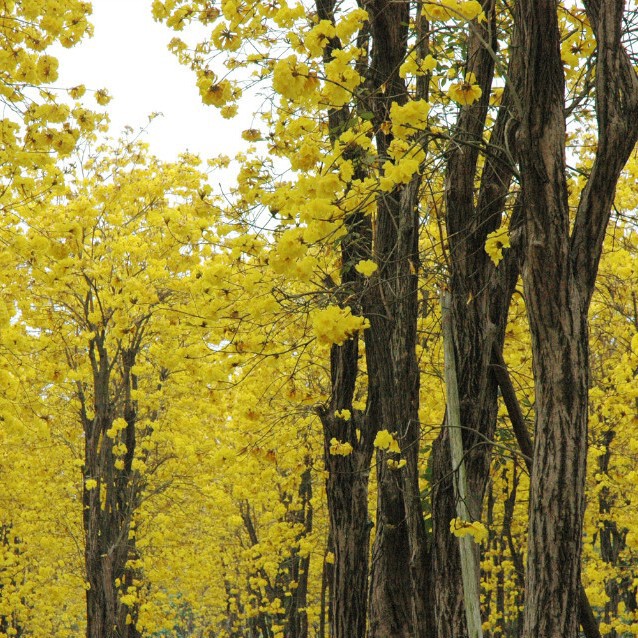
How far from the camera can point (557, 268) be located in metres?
3.54

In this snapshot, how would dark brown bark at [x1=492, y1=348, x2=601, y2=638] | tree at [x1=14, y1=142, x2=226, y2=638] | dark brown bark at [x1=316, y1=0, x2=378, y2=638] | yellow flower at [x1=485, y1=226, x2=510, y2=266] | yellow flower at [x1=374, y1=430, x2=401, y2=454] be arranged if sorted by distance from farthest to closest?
tree at [x1=14, y1=142, x2=226, y2=638] → dark brown bark at [x1=316, y1=0, x2=378, y2=638] → yellow flower at [x1=374, y1=430, x2=401, y2=454] → dark brown bark at [x1=492, y1=348, x2=601, y2=638] → yellow flower at [x1=485, y1=226, x2=510, y2=266]

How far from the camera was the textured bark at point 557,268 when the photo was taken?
3.43 metres

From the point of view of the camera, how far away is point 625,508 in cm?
1263

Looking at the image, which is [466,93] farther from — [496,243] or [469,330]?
[469,330]

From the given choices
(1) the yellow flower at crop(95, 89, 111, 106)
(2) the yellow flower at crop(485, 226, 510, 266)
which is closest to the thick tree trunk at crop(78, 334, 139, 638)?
(1) the yellow flower at crop(95, 89, 111, 106)

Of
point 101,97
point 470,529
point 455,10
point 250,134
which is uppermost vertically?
point 101,97

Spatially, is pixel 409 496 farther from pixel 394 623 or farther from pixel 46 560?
pixel 46 560

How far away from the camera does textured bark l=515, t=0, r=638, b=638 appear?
3434mm

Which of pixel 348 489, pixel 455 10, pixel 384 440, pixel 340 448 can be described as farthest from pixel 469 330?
pixel 348 489

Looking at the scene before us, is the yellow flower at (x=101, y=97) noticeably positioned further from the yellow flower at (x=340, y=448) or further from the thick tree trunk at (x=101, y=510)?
the thick tree trunk at (x=101, y=510)

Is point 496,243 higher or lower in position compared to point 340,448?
higher

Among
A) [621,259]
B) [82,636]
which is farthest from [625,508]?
[82,636]

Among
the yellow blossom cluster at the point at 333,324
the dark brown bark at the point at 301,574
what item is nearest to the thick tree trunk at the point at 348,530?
the yellow blossom cluster at the point at 333,324

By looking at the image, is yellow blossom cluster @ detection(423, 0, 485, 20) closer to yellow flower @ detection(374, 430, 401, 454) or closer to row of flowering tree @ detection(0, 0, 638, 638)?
row of flowering tree @ detection(0, 0, 638, 638)
